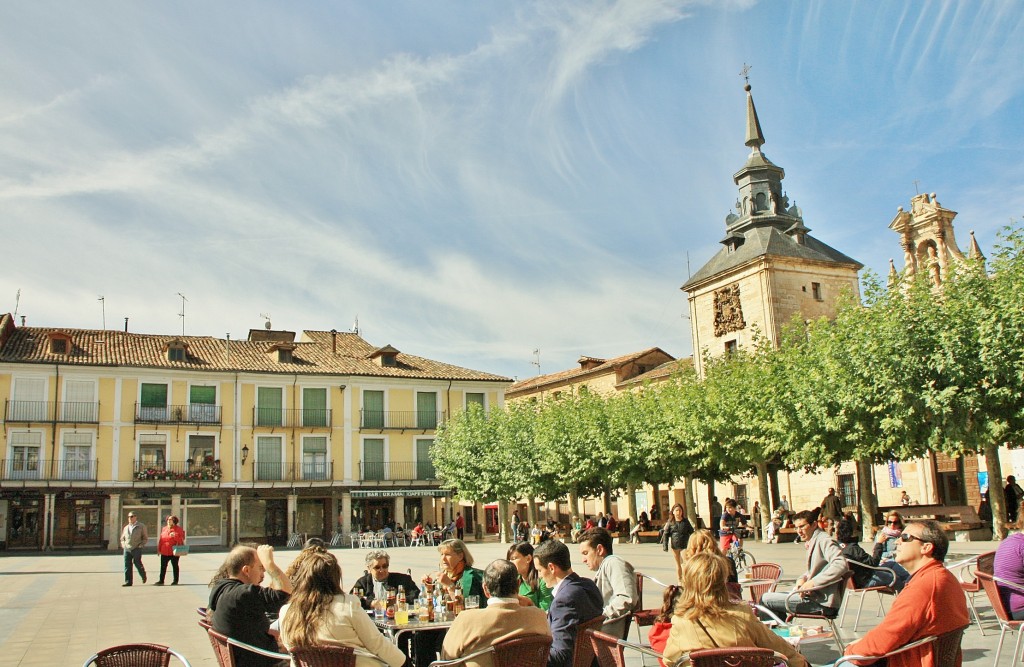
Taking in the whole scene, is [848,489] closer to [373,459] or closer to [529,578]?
[373,459]

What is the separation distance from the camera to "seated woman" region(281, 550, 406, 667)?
5402 millimetres

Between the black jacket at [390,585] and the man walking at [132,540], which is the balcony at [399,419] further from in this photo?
the black jacket at [390,585]

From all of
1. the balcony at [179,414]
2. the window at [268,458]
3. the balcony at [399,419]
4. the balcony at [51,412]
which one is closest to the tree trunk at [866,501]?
the balcony at [399,419]

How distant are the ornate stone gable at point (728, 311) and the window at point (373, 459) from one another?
1808 cm

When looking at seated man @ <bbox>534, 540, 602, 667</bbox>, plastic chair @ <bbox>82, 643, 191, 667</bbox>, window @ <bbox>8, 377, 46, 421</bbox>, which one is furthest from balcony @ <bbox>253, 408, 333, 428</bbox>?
plastic chair @ <bbox>82, 643, 191, 667</bbox>

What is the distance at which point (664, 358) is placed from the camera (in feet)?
187

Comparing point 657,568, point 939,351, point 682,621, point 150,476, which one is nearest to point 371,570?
point 682,621

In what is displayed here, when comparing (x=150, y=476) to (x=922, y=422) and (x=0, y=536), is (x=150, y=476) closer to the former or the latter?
(x=0, y=536)

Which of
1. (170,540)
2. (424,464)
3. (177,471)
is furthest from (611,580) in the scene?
(424,464)

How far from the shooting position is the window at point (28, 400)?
3966cm

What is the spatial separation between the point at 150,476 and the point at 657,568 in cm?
2837

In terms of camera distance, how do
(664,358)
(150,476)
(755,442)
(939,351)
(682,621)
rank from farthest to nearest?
(664,358), (150,476), (755,442), (939,351), (682,621)

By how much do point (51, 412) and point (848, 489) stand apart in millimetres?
34580

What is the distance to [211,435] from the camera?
140 feet
